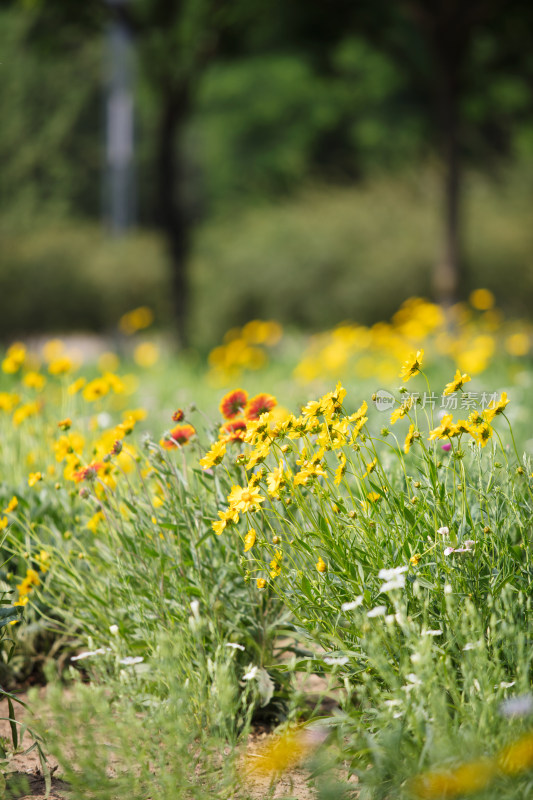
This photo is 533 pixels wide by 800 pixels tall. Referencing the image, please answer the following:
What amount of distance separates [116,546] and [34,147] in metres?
26.4

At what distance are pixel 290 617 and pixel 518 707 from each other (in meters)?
0.74

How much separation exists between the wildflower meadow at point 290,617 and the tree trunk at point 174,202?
681 cm

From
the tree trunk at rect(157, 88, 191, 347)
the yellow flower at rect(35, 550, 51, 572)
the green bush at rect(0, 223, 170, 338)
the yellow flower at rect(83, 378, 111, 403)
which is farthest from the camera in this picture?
the green bush at rect(0, 223, 170, 338)

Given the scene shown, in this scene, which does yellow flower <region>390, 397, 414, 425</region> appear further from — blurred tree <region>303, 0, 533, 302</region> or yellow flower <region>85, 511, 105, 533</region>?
blurred tree <region>303, 0, 533, 302</region>

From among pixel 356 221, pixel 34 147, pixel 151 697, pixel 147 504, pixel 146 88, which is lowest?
pixel 151 697

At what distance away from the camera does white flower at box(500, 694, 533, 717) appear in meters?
1.41

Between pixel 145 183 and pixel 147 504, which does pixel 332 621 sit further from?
pixel 145 183

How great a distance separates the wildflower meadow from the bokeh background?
605cm

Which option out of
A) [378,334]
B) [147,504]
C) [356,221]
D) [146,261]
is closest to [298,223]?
[356,221]

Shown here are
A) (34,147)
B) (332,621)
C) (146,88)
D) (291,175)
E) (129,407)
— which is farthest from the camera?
(34,147)

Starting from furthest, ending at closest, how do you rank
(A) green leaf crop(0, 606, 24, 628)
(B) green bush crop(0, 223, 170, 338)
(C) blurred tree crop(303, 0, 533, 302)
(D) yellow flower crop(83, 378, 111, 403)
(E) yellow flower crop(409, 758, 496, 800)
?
(B) green bush crop(0, 223, 170, 338), (C) blurred tree crop(303, 0, 533, 302), (D) yellow flower crop(83, 378, 111, 403), (A) green leaf crop(0, 606, 24, 628), (E) yellow flower crop(409, 758, 496, 800)

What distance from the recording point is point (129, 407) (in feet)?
16.5

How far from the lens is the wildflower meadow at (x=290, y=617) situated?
1.46m

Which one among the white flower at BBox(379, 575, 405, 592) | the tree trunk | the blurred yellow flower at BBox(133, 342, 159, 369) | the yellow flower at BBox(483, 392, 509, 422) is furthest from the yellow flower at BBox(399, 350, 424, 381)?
the tree trunk
